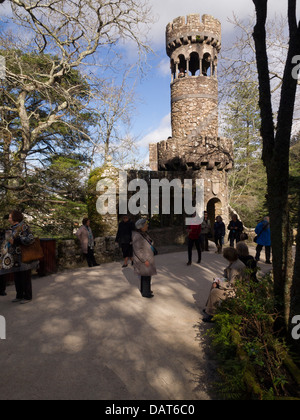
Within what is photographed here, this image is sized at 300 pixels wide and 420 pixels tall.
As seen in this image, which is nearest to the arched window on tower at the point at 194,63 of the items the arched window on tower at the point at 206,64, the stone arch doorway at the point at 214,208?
the arched window on tower at the point at 206,64

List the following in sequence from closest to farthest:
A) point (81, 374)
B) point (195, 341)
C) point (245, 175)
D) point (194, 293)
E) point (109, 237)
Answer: point (81, 374) → point (195, 341) → point (194, 293) → point (109, 237) → point (245, 175)

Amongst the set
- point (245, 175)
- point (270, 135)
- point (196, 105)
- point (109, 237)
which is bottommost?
point (109, 237)

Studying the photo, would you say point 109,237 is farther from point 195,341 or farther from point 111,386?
point 111,386

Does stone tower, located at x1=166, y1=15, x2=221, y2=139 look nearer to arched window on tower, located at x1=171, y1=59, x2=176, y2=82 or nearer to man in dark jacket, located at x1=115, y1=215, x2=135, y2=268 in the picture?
arched window on tower, located at x1=171, y1=59, x2=176, y2=82

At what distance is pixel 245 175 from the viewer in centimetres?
2867

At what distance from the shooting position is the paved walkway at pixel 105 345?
282 centimetres

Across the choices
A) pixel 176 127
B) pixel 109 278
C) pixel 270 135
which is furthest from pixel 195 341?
pixel 176 127

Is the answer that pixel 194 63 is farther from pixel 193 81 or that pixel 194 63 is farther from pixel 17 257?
pixel 17 257

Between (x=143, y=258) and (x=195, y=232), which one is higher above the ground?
(x=195, y=232)

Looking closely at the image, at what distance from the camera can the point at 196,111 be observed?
56.3 feet

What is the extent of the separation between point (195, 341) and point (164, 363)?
74 cm

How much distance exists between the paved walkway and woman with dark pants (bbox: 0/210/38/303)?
30cm

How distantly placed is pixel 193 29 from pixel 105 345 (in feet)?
61.7

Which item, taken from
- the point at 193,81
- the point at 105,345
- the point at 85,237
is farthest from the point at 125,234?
the point at 193,81
